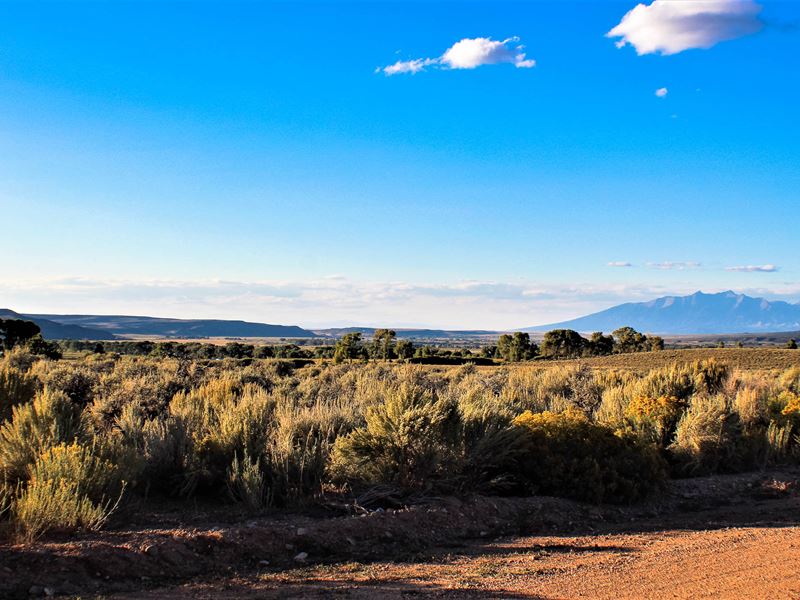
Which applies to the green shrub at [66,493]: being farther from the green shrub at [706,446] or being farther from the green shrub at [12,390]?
the green shrub at [706,446]

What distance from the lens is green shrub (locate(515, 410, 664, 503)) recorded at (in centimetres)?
1132

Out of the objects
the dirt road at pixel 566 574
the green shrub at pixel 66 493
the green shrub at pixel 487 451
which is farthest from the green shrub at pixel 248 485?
the green shrub at pixel 487 451

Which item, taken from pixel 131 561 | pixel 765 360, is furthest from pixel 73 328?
pixel 131 561

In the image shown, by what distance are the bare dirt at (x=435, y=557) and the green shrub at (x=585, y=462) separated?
593 millimetres

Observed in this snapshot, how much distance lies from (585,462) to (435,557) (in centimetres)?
401

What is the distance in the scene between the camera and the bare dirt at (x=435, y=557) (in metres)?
6.84

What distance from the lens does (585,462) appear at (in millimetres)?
11438

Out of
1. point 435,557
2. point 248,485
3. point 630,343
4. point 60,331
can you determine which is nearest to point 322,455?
point 248,485

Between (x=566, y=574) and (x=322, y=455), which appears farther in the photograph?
(x=322, y=455)

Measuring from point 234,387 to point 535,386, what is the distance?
914 centimetres

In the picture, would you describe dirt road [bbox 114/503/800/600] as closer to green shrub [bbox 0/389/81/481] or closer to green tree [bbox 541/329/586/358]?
green shrub [bbox 0/389/81/481]

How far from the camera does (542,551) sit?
28.2 ft

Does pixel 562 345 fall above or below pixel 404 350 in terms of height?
above

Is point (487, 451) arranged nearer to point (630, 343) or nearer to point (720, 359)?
point (720, 359)
